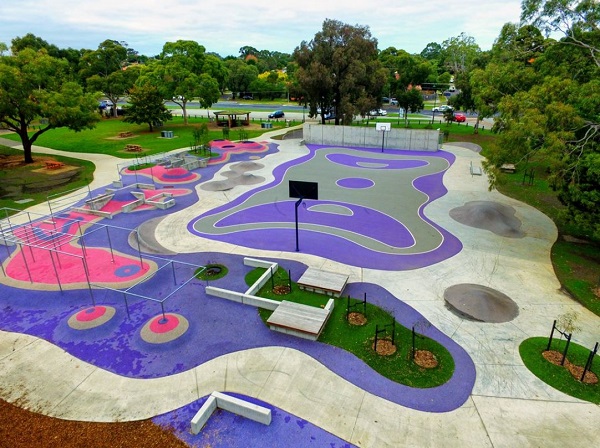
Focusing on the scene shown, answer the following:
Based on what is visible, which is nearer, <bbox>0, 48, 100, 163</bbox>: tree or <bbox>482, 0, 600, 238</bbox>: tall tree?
<bbox>482, 0, 600, 238</bbox>: tall tree

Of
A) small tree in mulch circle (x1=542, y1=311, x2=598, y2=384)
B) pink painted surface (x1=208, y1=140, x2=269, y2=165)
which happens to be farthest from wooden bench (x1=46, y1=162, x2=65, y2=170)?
small tree in mulch circle (x1=542, y1=311, x2=598, y2=384)

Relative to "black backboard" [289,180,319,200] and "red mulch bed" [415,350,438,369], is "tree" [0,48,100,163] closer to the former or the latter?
"black backboard" [289,180,319,200]

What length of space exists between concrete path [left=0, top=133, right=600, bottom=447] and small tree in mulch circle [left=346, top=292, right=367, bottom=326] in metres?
2.24

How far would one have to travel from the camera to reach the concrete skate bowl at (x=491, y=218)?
24312mm

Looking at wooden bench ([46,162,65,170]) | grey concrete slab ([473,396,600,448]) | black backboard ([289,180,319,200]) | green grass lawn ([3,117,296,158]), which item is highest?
black backboard ([289,180,319,200])

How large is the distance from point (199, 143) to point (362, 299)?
37457mm

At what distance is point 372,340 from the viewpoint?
14211mm

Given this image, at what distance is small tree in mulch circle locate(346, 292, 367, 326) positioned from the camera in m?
15.3

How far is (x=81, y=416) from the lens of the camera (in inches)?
446

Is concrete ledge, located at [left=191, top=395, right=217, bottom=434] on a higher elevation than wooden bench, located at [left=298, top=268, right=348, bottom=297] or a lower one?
lower

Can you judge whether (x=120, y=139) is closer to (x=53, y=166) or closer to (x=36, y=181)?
(x=53, y=166)

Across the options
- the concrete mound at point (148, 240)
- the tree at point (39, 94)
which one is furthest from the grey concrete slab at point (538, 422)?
the tree at point (39, 94)

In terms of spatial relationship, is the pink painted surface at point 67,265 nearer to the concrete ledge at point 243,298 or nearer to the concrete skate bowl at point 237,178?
the concrete ledge at point 243,298

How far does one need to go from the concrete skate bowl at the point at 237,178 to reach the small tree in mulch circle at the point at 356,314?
20689mm
